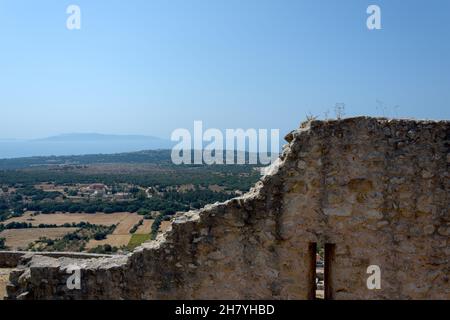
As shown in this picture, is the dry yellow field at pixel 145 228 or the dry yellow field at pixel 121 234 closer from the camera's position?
the dry yellow field at pixel 121 234

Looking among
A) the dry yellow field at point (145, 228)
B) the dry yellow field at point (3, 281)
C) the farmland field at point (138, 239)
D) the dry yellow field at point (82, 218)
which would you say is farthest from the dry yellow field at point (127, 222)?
the dry yellow field at point (3, 281)

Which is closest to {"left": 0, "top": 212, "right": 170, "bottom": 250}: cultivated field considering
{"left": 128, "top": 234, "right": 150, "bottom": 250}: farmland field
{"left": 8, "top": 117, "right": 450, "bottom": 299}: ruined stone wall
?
→ {"left": 128, "top": 234, "right": 150, "bottom": 250}: farmland field

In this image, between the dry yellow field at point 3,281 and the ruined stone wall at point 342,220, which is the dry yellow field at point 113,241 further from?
the ruined stone wall at point 342,220

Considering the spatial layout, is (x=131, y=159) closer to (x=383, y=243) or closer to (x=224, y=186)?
(x=224, y=186)

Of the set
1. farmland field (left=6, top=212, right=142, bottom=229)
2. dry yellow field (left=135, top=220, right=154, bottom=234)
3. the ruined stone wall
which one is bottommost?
farmland field (left=6, top=212, right=142, bottom=229)

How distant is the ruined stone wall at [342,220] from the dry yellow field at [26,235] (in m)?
27.8

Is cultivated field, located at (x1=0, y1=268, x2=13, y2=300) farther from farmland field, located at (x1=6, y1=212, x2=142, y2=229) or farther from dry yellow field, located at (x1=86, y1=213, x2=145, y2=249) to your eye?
farmland field, located at (x1=6, y1=212, x2=142, y2=229)

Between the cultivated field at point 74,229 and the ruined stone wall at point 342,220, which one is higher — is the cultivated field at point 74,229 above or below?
below

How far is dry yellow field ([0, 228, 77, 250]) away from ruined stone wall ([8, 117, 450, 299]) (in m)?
27.8

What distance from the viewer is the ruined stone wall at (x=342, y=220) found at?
4.62 metres

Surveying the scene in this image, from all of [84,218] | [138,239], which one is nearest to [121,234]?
[138,239]

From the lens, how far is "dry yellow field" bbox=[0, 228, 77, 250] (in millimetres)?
30312

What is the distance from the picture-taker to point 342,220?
4.68 metres
